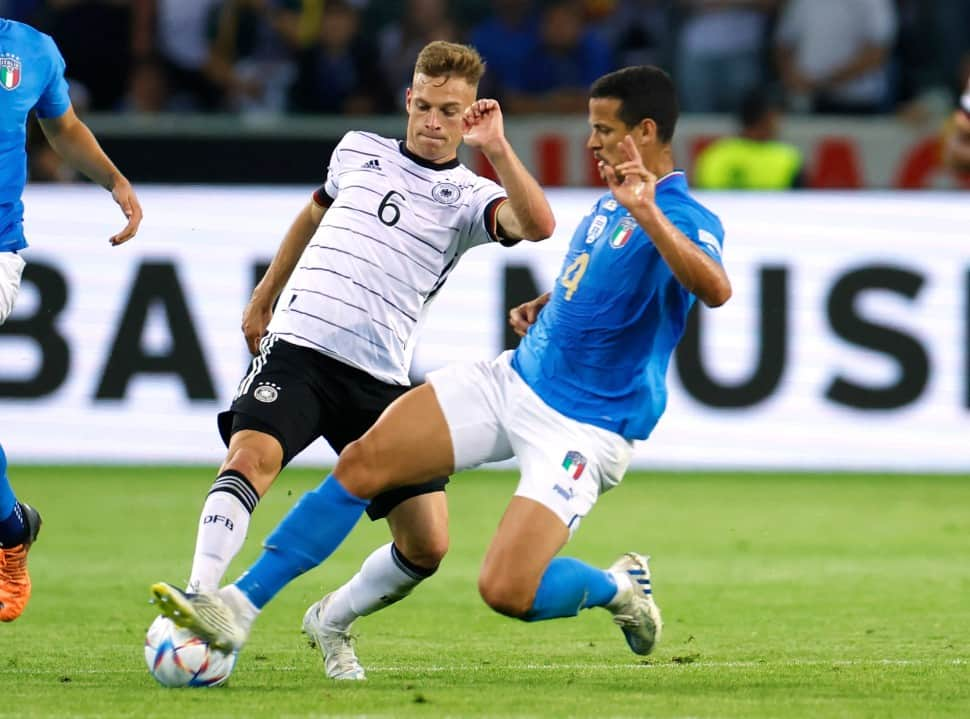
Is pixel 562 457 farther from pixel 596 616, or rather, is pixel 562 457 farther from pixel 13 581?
pixel 13 581

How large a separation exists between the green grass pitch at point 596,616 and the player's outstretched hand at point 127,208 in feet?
4.87

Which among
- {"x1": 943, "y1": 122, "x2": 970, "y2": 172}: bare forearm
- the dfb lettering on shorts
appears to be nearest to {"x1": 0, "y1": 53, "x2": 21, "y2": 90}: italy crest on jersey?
the dfb lettering on shorts

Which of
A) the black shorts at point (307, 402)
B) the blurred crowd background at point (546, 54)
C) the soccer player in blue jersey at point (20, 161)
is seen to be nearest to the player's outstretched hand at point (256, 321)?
the black shorts at point (307, 402)

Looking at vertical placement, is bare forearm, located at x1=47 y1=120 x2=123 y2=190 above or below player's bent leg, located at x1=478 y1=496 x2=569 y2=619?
above

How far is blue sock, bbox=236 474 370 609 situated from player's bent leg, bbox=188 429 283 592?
0.11 m

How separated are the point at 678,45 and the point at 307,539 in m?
9.86

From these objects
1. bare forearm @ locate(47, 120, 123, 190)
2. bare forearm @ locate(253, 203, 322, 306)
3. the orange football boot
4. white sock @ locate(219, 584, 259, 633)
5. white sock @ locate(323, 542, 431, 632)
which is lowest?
the orange football boot

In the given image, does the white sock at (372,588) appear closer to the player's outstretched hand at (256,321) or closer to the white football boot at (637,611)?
the white football boot at (637,611)

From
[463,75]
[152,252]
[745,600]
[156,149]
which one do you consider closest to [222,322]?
[152,252]

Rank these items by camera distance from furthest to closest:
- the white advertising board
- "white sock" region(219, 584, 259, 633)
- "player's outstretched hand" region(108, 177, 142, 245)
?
1. the white advertising board
2. "player's outstretched hand" region(108, 177, 142, 245)
3. "white sock" region(219, 584, 259, 633)

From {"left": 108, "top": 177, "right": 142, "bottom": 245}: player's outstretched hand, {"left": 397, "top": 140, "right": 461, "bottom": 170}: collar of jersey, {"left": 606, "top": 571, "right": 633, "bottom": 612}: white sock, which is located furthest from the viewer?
{"left": 108, "top": 177, "right": 142, "bottom": 245}: player's outstretched hand

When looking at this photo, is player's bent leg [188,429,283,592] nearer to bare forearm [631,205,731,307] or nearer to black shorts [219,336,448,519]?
black shorts [219,336,448,519]

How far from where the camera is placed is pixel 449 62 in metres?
6.38

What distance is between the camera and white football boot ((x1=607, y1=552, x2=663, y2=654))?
20.1 feet
